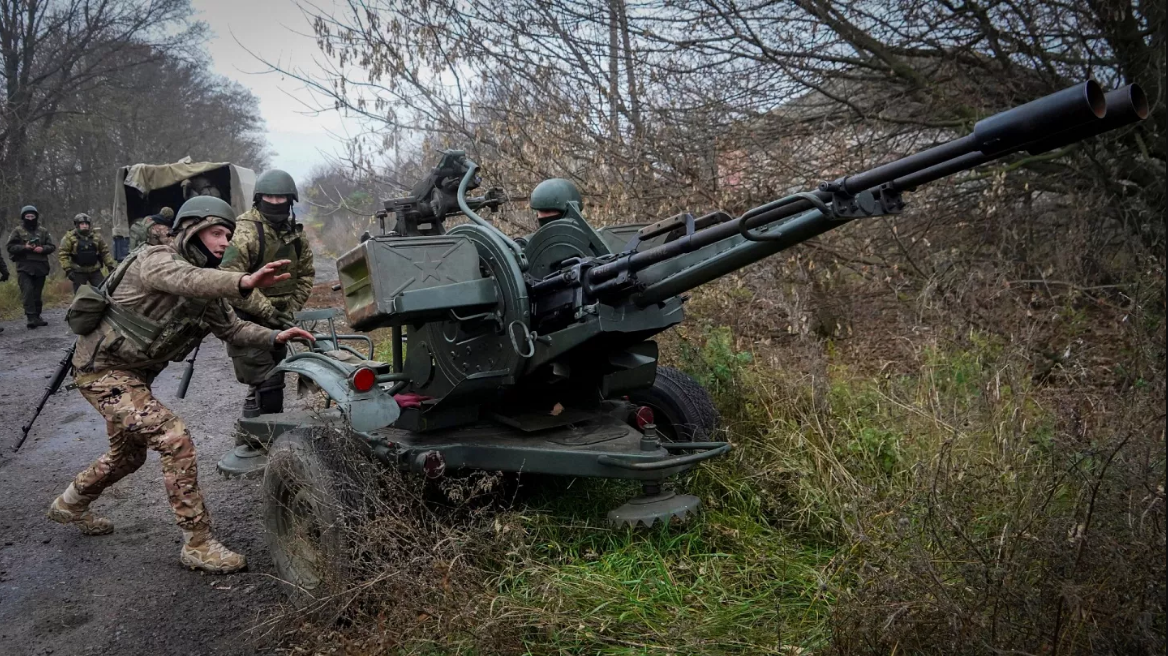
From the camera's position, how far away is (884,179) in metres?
3.05

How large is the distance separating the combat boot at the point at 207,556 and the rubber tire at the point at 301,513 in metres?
0.40

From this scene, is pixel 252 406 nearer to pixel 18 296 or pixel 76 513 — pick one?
pixel 76 513

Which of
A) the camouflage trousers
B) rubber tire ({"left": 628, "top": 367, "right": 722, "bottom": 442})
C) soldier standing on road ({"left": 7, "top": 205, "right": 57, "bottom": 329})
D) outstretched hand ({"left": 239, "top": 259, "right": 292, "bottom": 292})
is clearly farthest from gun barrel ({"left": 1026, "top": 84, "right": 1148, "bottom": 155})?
soldier standing on road ({"left": 7, "top": 205, "right": 57, "bottom": 329})

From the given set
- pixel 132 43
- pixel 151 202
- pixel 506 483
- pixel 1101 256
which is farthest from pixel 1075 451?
pixel 132 43

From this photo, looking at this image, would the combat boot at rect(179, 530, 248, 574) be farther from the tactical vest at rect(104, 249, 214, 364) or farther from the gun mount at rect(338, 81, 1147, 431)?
the gun mount at rect(338, 81, 1147, 431)

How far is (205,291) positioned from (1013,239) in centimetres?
620

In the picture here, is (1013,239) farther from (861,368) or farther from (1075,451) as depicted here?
(1075,451)

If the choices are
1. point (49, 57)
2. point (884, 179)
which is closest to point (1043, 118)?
point (884, 179)

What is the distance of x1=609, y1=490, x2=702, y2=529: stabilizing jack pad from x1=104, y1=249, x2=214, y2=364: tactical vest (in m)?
2.49

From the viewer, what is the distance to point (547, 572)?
379 centimetres

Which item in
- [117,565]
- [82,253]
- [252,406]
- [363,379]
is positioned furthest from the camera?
[82,253]

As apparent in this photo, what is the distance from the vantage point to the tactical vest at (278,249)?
6.34 metres

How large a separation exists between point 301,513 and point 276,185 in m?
2.95

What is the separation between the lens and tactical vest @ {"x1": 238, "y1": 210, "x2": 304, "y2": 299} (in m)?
6.34
